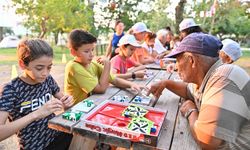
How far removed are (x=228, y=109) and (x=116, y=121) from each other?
657 mm

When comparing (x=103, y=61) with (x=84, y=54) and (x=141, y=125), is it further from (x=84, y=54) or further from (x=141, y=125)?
(x=141, y=125)

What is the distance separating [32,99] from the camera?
1694 mm

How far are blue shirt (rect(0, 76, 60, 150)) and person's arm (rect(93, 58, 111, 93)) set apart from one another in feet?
1.56

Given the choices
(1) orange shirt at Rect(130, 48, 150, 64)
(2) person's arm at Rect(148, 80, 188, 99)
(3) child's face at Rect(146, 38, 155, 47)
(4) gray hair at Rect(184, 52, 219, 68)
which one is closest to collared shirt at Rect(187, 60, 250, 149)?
(4) gray hair at Rect(184, 52, 219, 68)

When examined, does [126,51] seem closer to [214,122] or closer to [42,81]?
[42,81]

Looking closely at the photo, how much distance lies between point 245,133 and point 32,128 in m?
1.39

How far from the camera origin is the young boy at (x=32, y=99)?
4.98ft

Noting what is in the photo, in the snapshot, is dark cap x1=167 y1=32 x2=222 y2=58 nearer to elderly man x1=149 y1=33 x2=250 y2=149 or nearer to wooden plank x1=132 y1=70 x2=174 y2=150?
elderly man x1=149 y1=33 x2=250 y2=149

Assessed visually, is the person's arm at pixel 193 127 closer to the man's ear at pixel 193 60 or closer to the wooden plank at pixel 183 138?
the wooden plank at pixel 183 138

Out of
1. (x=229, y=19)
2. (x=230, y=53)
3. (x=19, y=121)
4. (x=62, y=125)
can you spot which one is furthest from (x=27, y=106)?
(x=229, y=19)

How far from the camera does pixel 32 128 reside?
171 centimetres

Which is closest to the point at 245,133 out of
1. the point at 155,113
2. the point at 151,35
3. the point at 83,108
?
the point at 155,113

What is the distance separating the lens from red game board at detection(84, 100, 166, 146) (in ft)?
4.32

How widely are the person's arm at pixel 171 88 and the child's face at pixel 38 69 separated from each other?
3.12 ft
